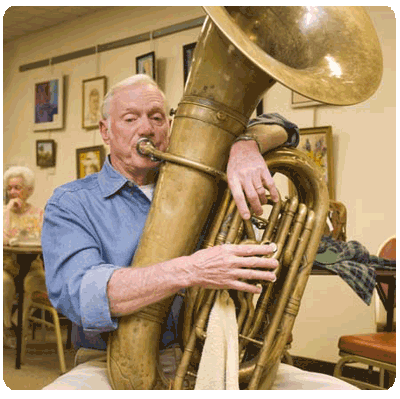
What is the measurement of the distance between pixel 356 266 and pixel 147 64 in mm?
3030

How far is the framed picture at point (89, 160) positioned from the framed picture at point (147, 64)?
828mm

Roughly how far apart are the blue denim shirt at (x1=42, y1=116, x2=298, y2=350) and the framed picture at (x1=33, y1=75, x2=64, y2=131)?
15.7ft

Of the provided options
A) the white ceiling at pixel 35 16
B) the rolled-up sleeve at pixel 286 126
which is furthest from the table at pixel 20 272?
the white ceiling at pixel 35 16

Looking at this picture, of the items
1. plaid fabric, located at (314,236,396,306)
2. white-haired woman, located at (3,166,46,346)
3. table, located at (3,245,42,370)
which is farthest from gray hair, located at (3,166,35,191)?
plaid fabric, located at (314,236,396,306)

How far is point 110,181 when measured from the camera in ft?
4.44

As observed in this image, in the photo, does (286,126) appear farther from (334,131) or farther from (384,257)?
(334,131)

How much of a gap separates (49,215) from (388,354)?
1608 millimetres

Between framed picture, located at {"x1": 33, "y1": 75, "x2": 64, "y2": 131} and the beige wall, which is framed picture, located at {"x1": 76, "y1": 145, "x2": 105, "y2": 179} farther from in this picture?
framed picture, located at {"x1": 33, "y1": 75, "x2": 64, "y2": 131}

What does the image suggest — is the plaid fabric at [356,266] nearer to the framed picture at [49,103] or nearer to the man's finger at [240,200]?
the man's finger at [240,200]

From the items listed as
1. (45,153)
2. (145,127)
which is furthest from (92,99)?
(145,127)

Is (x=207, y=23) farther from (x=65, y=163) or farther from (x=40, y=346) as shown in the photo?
(x=65, y=163)

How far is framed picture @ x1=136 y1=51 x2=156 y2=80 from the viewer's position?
195 inches

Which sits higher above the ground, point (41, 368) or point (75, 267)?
point (75, 267)

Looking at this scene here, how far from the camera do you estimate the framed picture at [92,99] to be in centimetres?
550
